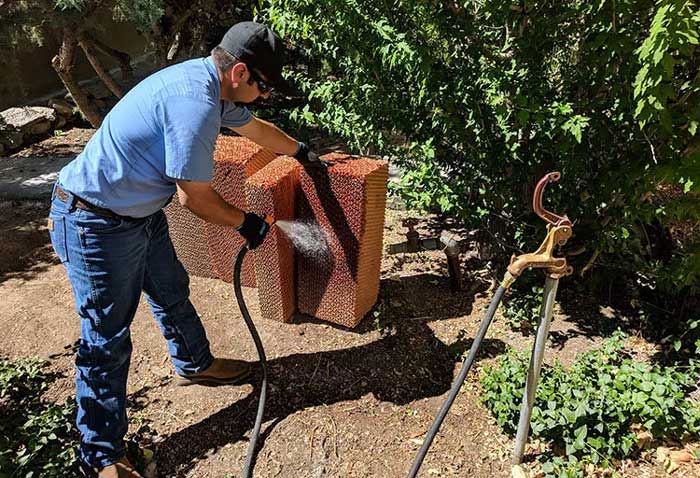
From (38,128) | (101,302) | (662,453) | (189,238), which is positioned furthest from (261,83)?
(38,128)

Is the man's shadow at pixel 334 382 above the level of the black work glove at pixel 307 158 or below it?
below

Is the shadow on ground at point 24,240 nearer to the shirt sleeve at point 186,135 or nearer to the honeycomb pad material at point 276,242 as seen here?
the honeycomb pad material at point 276,242

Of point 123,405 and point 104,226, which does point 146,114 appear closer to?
point 104,226

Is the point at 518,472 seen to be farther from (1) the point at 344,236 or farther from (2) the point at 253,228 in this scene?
(2) the point at 253,228

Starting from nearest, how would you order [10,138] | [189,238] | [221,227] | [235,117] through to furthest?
1. [235,117]
2. [221,227]
3. [189,238]
4. [10,138]

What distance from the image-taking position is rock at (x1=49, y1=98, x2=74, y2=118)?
282 inches

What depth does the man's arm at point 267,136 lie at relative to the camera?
275cm

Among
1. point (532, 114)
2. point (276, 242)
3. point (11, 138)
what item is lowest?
point (11, 138)

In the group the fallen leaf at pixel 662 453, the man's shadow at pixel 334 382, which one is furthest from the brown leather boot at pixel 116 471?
the fallen leaf at pixel 662 453

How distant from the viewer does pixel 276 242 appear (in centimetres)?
311

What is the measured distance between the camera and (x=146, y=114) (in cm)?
213

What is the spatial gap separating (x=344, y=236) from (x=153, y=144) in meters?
1.25

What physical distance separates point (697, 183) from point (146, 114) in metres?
2.30

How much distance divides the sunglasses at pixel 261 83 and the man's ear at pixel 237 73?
3 centimetres
